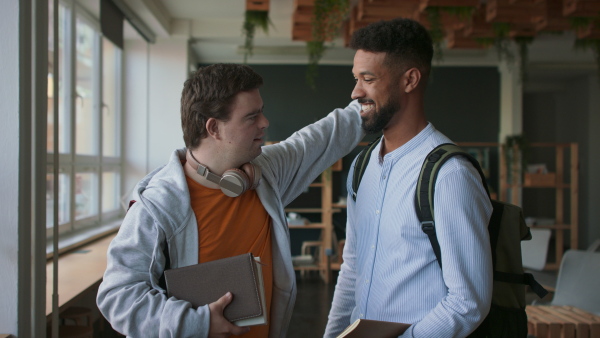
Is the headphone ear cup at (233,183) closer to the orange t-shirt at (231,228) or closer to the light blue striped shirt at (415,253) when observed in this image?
the orange t-shirt at (231,228)

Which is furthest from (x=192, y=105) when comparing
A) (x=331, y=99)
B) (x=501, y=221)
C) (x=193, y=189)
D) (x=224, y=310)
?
(x=331, y=99)

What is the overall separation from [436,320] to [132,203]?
88 cm

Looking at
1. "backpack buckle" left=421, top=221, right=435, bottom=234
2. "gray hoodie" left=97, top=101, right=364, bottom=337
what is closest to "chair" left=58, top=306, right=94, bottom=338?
"gray hoodie" left=97, top=101, right=364, bottom=337

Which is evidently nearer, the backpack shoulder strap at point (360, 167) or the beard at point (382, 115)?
the beard at point (382, 115)

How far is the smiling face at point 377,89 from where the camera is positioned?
1527 mm

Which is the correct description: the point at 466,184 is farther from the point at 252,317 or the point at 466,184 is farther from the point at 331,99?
the point at 331,99

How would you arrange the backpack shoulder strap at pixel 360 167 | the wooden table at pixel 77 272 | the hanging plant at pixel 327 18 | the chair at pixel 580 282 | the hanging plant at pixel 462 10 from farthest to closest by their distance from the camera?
the hanging plant at pixel 462 10, the hanging plant at pixel 327 18, the chair at pixel 580 282, the wooden table at pixel 77 272, the backpack shoulder strap at pixel 360 167

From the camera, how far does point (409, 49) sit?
153cm

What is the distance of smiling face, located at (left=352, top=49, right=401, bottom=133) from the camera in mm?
1527

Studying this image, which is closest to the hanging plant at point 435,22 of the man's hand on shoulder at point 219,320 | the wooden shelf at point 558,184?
the wooden shelf at point 558,184

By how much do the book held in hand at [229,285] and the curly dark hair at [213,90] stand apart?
443 millimetres

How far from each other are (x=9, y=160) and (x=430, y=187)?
153 centimetres

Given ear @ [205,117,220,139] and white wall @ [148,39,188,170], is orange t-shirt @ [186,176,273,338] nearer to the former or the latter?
ear @ [205,117,220,139]

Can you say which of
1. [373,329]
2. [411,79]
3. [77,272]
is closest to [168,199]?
[373,329]
